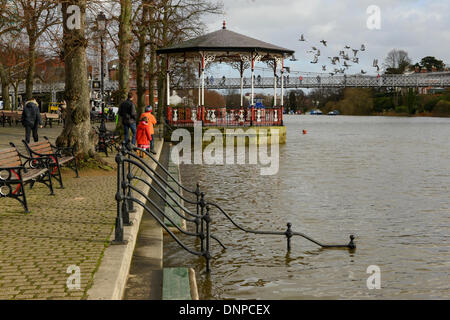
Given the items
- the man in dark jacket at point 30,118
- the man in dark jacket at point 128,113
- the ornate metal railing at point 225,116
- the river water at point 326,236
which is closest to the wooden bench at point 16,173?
the river water at point 326,236

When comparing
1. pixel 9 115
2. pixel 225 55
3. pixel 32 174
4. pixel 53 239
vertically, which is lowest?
pixel 53 239

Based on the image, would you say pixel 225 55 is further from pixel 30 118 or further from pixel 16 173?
pixel 16 173

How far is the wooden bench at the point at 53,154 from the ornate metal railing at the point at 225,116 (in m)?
17.1

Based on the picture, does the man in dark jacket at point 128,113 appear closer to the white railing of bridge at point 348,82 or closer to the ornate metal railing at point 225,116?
the ornate metal railing at point 225,116

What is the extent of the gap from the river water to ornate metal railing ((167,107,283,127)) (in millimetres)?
13331

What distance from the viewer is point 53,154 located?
11.6 metres

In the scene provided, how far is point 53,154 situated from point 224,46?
19950 mm

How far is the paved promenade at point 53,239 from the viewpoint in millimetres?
5316

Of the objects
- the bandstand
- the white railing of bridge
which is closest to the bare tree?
the white railing of bridge

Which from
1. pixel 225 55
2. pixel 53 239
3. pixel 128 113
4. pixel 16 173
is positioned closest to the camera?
pixel 53 239

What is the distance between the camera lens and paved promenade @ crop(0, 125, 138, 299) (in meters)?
5.32

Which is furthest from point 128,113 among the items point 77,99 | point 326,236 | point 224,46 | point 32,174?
point 224,46

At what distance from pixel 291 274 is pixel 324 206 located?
16.9ft
